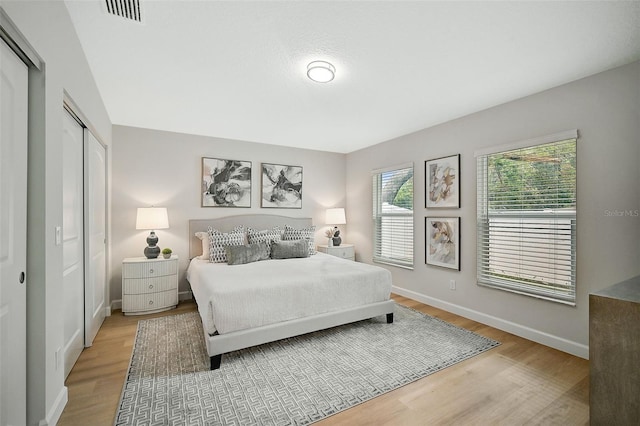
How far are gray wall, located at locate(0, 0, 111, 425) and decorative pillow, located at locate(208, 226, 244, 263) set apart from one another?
211 centimetres

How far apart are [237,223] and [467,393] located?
3649 millimetres

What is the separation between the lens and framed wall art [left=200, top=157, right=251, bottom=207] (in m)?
4.42

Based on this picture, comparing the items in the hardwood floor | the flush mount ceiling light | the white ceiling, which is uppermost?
the white ceiling

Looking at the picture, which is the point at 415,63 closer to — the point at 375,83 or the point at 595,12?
the point at 375,83

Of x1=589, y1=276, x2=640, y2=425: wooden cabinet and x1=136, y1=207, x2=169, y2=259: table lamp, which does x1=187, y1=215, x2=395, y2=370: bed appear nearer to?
x1=136, y1=207, x2=169, y2=259: table lamp

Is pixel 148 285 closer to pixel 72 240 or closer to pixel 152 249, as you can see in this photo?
pixel 152 249

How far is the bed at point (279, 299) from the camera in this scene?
241 centimetres

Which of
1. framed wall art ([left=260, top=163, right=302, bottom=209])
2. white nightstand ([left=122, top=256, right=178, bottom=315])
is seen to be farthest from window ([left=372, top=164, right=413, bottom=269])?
white nightstand ([left=122, top=256, right=178, bottom=315])

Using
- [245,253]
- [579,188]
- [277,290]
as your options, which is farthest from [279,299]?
[579,188]

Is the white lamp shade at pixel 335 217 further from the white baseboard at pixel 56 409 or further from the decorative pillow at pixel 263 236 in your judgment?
the white baseboard at pixel 56 409

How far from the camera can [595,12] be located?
1.76 m

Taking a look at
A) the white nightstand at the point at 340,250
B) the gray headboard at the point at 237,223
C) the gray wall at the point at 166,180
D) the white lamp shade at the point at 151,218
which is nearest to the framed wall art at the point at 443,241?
the white nightstand at the point at 340,250

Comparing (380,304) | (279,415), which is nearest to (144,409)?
(279,415)

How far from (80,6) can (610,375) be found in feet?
12.2
